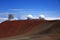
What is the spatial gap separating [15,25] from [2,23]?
6074mm

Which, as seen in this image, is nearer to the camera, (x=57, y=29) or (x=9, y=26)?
(x=57, y=29)

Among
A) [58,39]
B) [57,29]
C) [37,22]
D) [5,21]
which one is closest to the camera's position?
[58,39]

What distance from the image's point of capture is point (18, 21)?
58125 mm

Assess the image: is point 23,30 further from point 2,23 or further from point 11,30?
point 2,23

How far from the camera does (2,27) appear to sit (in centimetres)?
5584

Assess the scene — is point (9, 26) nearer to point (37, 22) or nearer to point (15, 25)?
point (15, 25)

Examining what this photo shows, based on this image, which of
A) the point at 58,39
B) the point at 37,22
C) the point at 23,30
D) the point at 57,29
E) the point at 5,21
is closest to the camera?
the point at 58,39

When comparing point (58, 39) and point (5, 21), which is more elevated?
point (5, 21)

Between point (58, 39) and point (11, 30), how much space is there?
27.1 m

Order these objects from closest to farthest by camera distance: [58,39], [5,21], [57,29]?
[58,39] < [57,29] < [5,21]

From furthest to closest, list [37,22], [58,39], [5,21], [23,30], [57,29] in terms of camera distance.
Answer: [5,21]
[37,22]
[23,30]
[57,29]
[58,39]

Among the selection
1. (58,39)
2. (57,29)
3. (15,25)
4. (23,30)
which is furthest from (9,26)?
(58,39)

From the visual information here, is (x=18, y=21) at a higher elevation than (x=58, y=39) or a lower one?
higher

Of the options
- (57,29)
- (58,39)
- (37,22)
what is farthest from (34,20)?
(58,39)
